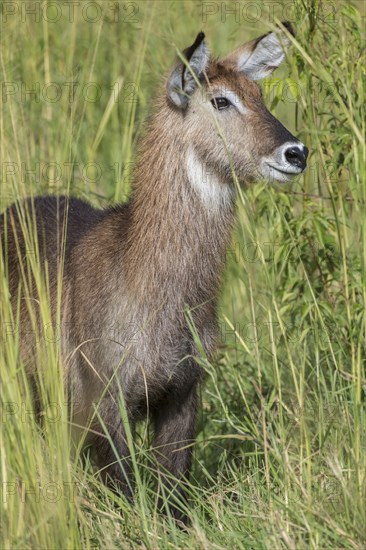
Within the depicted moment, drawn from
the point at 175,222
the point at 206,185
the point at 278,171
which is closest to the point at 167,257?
the point at 175,222

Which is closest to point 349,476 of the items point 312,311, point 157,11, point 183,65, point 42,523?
point 42,523

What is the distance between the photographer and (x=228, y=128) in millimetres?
4020

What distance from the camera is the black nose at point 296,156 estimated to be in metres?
3.89

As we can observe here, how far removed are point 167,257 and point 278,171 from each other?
0.56 m

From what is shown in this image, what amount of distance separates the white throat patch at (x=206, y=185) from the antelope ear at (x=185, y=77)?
0.68 feet

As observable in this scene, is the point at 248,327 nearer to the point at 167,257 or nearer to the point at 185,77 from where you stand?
the point at 167,257

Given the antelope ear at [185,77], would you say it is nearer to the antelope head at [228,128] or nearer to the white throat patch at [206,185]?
the antelope head at [228,128]

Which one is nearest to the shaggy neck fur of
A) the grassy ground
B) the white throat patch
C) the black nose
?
the white throat patch

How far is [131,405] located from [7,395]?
33.8 inches

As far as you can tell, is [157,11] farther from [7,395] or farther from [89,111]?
[7,395]

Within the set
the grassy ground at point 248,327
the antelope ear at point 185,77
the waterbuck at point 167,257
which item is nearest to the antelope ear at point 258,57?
the waterbuck at point 167,257

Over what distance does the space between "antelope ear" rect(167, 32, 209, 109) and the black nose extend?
1.47 feet

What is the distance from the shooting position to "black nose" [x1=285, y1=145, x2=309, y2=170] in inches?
153

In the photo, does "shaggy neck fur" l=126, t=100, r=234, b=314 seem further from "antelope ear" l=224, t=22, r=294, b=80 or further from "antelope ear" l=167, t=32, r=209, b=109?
"antelope ear" l=224, t=22, r=294, b=80
